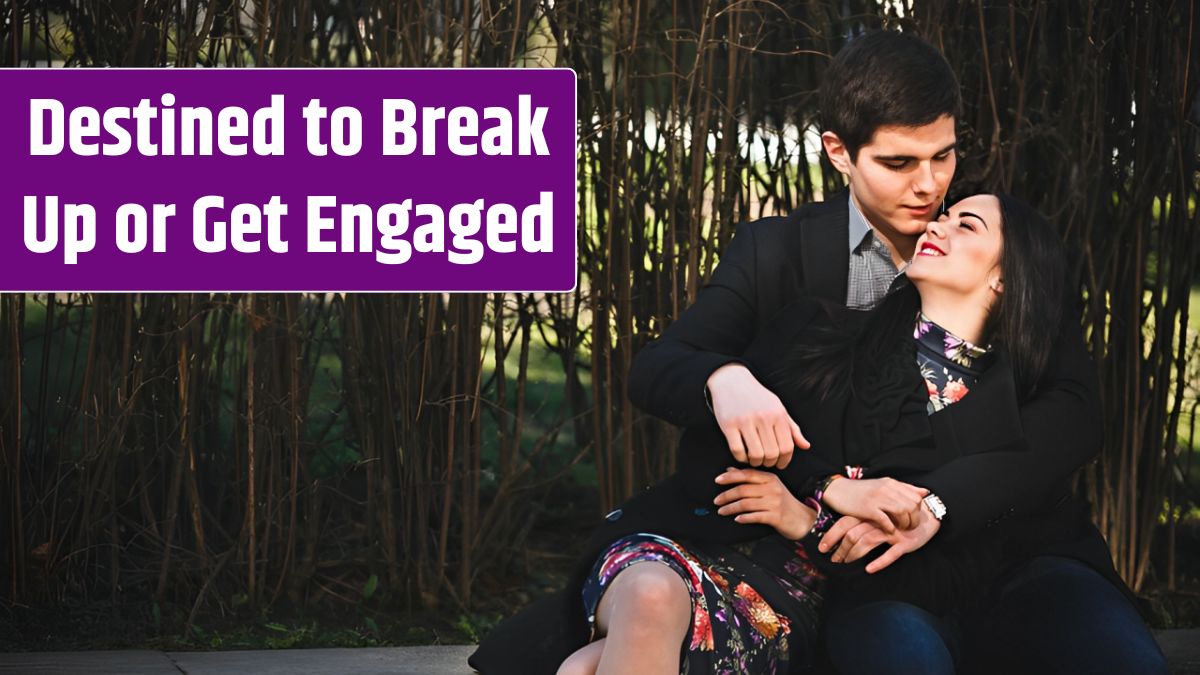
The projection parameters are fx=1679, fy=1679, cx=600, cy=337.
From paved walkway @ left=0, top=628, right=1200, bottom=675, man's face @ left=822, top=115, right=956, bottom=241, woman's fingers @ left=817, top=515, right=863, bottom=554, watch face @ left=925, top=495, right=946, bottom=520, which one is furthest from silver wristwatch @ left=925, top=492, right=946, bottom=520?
paved walkway @ left=0, top=628, right=1200, bottom=675

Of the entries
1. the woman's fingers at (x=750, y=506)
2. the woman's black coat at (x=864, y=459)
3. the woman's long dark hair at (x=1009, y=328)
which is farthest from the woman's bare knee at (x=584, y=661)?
the woman's long dark hair at (x=1009, y=328)

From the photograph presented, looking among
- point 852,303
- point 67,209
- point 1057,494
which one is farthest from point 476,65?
point 1057,494

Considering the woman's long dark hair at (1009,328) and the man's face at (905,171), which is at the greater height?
the man's face at (905,171)

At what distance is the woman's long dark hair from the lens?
2729 mm

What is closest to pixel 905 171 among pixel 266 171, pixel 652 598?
pixel 652 598

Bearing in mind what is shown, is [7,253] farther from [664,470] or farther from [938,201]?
[938,201]

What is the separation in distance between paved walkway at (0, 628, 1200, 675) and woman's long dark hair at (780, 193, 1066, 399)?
157 centimetres

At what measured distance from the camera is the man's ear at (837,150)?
9.62 ft

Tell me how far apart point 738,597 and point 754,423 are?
1.00 ft

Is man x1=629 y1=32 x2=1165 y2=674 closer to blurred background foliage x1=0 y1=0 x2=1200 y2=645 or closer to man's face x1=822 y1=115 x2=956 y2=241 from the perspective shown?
man's face x1=822 y1=115 x2=956 y2=241

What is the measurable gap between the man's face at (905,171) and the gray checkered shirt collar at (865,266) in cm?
4

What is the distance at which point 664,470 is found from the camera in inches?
180

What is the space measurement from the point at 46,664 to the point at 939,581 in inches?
93.0

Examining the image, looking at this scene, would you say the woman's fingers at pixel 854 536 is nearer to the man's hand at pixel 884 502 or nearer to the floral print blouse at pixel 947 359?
the man's hand at pixel 884 502
